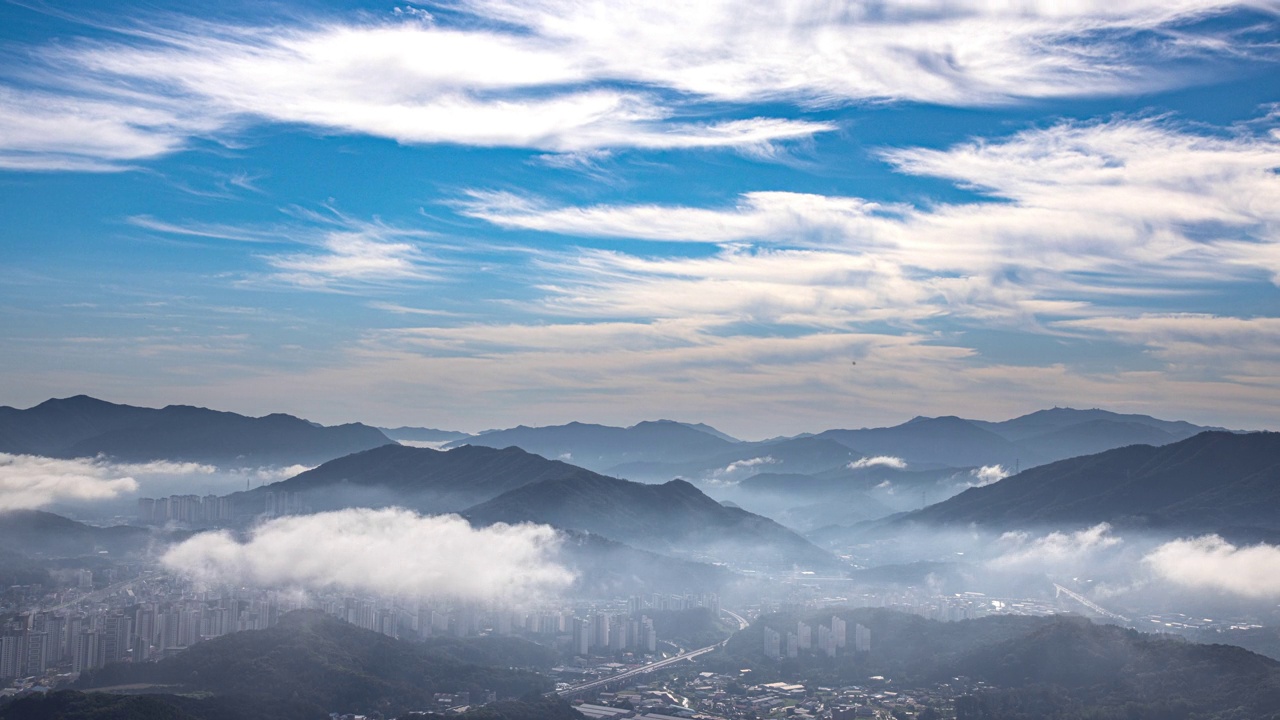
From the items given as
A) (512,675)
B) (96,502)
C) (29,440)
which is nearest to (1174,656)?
(512,675)

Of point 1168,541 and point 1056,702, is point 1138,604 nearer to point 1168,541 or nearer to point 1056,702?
point 1168,541

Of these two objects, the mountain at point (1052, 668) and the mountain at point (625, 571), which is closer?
the mountain at point (1052, 668)

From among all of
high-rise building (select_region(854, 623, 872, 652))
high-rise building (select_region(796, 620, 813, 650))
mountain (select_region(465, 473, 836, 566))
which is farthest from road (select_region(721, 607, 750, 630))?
mountain (select_region(465, 473, 836, 566))

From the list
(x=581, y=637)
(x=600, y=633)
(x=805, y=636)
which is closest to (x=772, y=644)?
(x=805, y=636)

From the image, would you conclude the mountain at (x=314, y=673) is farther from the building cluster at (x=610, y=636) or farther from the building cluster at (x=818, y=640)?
the building cluster at (x=818, y=640)

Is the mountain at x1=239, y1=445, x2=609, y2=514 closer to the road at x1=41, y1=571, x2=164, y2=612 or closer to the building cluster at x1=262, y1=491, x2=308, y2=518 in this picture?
the building cluster at x1=262, y1=491, x2=308, y2=518

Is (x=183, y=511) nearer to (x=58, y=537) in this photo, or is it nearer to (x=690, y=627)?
(x=58, y=537)

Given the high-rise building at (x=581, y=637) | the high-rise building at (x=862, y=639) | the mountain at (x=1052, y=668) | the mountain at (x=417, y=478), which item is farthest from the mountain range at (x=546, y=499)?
the mountain at (x=1052, y=668)

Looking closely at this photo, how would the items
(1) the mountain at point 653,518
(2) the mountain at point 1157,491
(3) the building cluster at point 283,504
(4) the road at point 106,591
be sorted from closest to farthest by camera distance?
(4) the road at point 106,591 < (2) the mountain at point 1157,491 < (1) the mountain at point 653,518 < (3) the building cluster at point 283,504
